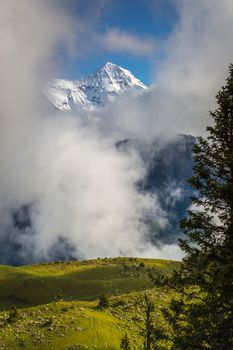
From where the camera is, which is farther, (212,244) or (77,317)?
(77,317)

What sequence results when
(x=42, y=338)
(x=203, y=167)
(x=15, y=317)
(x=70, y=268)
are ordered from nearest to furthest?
(x=203, y=167), (x=42, y=338), (x=15, y=317), (x=70, y=268)

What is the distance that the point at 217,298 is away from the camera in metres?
22.5

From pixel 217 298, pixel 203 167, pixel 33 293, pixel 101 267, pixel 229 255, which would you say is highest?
pixel 101 267

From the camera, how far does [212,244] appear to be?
898 inches

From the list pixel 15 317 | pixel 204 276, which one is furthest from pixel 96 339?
pixel 204 276

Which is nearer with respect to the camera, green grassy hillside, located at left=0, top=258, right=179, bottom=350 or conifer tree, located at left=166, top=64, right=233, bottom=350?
conifer tree, located at left=166, top=64, right=233, bottom=350

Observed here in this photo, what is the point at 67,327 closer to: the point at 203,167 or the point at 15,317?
the point at 15,317

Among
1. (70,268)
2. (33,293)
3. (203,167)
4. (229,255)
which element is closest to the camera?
(229,255)

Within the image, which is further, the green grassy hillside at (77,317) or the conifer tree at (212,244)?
the green grassy hillside at (77,317)

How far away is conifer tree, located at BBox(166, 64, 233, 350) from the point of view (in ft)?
72.5

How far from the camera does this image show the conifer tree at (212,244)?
22094mm

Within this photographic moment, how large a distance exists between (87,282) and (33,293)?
1306 centimetres

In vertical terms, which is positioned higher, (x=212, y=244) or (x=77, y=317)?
(x=77, y=317)

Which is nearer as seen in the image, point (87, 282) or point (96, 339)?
point (96, 339)
